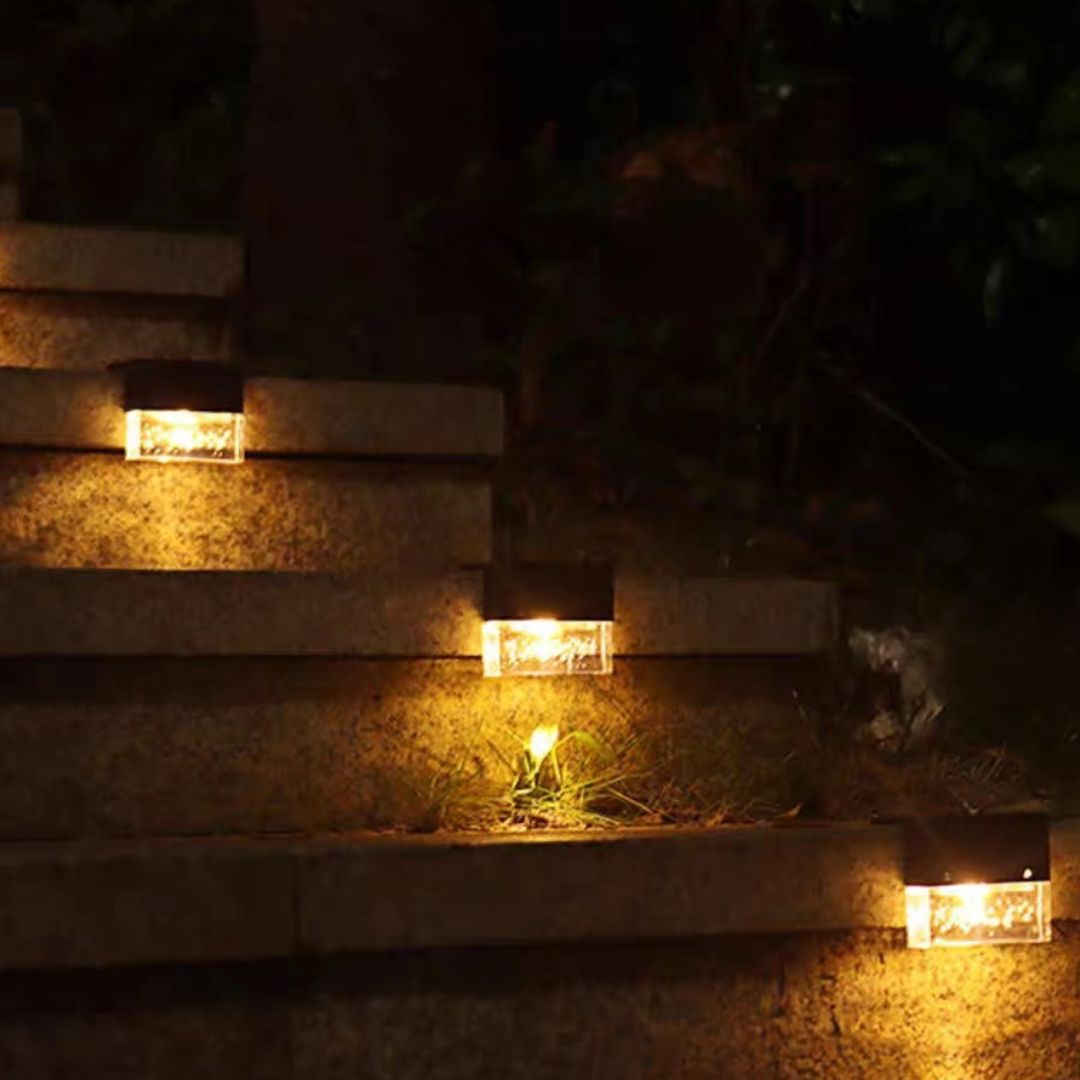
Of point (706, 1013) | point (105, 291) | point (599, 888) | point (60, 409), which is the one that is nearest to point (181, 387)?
point (60, 409)

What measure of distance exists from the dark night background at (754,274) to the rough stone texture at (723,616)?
706 millimetres

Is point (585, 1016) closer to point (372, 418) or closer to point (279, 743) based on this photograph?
point (279, 743)

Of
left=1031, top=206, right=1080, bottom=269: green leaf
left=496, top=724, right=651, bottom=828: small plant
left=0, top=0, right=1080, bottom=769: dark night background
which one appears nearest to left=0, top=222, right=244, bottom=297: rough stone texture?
left=0, top=0, right=1080, bottom=769: dark night background

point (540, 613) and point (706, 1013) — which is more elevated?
point (540, 613)

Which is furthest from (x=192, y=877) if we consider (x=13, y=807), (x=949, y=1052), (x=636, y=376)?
(x=636, y=376)

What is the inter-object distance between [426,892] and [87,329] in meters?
2.14

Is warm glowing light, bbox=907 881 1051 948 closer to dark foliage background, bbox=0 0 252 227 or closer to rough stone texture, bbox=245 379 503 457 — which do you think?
rough stone texture, bbox=245 379 503 457

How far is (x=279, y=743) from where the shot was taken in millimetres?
3586

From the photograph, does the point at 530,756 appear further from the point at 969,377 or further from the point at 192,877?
the point at 969,377

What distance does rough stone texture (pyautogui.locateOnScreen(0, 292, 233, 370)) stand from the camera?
4.84 meters

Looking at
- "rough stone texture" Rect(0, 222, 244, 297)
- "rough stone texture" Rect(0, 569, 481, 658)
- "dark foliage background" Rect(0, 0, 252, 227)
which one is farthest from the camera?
"dark foliage background" Rect(0, 0, 252, 227)

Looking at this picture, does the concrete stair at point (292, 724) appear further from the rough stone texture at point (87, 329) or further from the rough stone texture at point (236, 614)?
the rough stone texture at point (87, 329)

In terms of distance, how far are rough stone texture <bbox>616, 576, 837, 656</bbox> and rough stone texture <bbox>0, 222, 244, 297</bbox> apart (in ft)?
5.27

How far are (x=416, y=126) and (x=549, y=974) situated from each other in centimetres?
282
